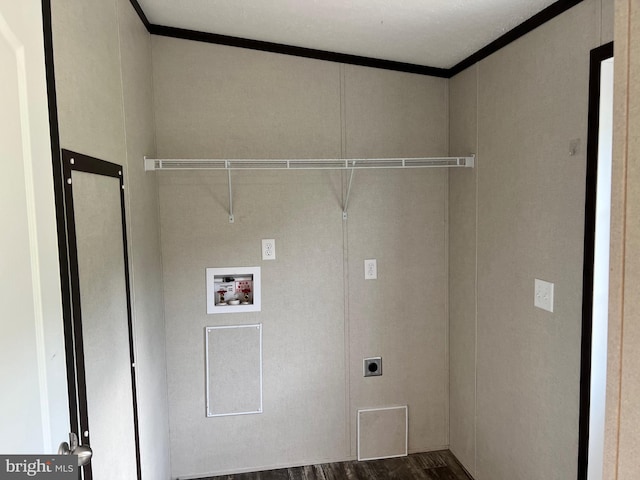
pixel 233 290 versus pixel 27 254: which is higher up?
pixel 27 254

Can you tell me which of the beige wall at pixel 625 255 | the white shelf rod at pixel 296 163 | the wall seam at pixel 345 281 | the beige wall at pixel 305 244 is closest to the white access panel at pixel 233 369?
the beige wall at pixel 305 244

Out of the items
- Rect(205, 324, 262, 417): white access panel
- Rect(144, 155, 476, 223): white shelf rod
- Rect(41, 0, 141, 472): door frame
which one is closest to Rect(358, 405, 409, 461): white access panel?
Rect(205, 324, 262, 417): white access panel

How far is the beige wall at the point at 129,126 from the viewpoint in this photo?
1.17 m

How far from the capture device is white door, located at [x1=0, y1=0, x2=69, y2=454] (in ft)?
2.34

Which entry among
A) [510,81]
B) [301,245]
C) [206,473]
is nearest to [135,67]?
[301,245]

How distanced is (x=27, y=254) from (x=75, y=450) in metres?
0.50

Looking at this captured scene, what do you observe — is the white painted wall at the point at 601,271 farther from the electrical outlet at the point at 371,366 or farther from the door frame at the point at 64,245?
the door frame at the point at 64,245

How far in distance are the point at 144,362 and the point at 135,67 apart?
1.32m

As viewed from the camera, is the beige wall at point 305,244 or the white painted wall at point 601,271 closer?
the white painted wall at point 601,271

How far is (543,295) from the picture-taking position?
1787 mm

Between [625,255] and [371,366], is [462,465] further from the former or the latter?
[625,255]

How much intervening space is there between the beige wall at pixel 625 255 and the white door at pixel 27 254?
3.06ft

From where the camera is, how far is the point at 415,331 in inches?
101

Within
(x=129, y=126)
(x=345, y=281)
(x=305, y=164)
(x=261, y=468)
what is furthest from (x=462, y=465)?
(x=129, y=126)
